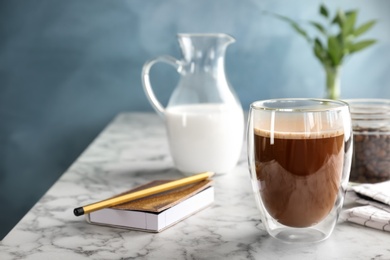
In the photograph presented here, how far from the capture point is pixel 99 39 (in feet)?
7.89

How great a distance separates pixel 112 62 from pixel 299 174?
1522mm

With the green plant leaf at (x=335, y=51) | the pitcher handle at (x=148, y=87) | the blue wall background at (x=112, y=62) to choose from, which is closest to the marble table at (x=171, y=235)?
the pitcher handle at (x=148, y=87)

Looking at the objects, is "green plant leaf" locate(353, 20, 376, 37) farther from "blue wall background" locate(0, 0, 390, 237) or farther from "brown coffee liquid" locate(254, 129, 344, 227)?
"brown coffee liquid" locate(254, 129, 344, 227)

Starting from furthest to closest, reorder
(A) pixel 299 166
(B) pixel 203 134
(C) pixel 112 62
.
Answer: (C) pixel 112 62 < (B) pixel 203 134 < (A) pixel 299 166

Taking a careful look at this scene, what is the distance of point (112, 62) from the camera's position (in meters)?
2.42

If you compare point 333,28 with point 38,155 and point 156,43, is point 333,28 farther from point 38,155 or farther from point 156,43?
point 38,155

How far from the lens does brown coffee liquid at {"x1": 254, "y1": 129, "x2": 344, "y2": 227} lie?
99 cm

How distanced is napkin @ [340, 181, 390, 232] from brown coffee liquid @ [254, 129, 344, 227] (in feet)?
0.28

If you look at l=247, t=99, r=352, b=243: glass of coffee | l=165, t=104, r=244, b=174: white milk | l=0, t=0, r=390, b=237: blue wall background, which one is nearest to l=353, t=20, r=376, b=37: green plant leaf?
l=0, t=0, r=390, b=237: blue wall background

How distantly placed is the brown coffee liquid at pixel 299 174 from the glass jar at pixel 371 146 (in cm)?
25

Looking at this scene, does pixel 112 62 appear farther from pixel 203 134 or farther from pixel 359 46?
pixel 203 134

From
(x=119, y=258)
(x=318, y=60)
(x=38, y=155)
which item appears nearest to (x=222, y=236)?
(x=119, y=258)

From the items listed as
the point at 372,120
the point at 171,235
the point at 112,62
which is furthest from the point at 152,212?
the point at 112,62

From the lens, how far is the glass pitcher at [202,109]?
1.38 metres
